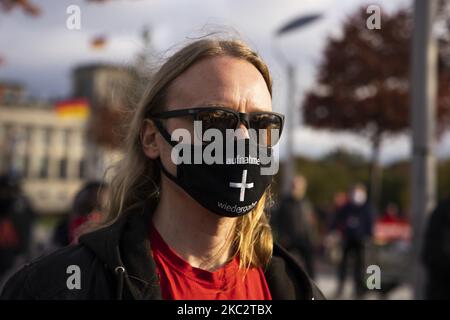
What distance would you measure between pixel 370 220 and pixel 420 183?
4899 millimetres

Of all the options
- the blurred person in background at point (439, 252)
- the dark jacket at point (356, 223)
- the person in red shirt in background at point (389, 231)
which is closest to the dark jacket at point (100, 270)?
the blurred person in background at point (439, 252)

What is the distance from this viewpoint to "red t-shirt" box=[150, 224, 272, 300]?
1.97m

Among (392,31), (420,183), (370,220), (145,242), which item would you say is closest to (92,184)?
(420,183)

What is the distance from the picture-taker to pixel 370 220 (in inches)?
420

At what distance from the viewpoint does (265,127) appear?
6.84 feet

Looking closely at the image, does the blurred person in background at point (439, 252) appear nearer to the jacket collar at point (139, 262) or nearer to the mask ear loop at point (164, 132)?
the jacket collar at point (139, 262)

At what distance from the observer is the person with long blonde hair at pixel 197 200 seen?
192 cm

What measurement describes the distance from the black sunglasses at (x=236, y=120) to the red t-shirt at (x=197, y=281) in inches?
14.5

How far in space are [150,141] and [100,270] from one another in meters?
0.49

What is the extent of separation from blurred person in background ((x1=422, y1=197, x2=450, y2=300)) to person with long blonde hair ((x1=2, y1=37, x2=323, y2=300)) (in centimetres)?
330

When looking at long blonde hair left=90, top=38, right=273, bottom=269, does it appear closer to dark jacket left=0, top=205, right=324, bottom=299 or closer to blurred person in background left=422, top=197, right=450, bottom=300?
dark jacket left=0, top=205, right=324, bottom=299

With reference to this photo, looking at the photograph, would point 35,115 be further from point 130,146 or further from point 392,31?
point 130,146

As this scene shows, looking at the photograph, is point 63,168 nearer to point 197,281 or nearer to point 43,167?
point 43,167

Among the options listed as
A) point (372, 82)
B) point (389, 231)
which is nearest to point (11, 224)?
point (389, 231)
